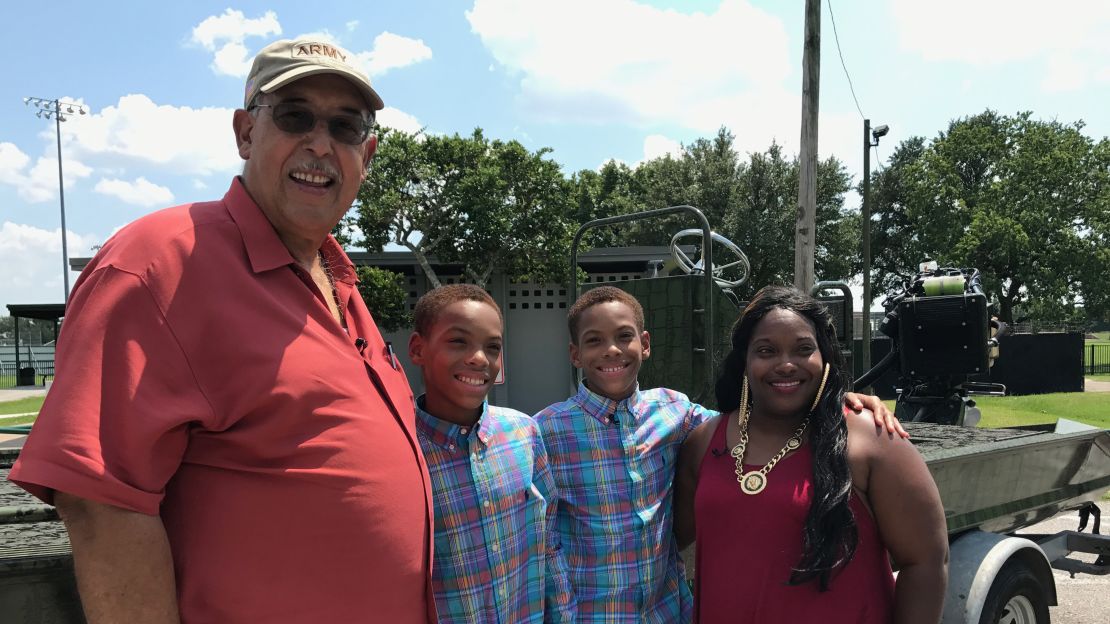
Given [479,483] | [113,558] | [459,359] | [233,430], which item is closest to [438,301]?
[459,359]

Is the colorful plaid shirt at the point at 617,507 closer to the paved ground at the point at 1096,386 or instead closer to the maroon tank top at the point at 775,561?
the maroon tank top at the point at 775,561

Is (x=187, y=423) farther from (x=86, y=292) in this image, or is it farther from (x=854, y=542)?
(x=854, y=542)

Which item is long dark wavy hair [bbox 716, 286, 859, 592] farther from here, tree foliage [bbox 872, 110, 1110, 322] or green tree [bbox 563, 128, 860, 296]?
tree foliage [bbox 872, 110, 1110, 322]

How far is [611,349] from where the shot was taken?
232cm

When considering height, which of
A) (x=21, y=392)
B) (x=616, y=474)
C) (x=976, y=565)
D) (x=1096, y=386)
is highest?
(x=616, y=474)

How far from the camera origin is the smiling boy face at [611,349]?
2.31m

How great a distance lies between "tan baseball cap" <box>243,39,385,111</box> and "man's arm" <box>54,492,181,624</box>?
2.86ft

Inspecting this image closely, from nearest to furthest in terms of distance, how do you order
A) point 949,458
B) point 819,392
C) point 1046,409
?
point 819,392 < point 949,458 < point 1046,409

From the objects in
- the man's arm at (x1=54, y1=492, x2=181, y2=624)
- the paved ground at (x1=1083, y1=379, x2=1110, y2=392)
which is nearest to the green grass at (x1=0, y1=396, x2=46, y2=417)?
the man's arm at (x1=54, y1=492, x2=181, y2=624)

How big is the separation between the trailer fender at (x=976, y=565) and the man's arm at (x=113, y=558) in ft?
8.56

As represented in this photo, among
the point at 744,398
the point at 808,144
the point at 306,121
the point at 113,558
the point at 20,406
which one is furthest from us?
the point at 20,406

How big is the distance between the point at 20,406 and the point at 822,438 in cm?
2201

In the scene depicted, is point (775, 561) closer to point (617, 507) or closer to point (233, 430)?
point (617, 507)

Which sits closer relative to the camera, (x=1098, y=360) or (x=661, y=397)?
(x=661, y=397)
